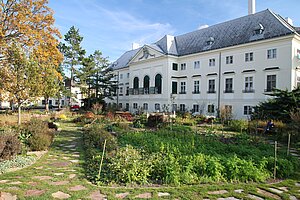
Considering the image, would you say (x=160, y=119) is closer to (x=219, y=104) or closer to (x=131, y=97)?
(x=219, y=104)

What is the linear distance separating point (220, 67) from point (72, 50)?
22.4 meters

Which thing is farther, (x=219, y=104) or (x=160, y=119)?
(x=219, y=104)

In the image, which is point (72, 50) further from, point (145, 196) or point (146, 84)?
point (145, 196)

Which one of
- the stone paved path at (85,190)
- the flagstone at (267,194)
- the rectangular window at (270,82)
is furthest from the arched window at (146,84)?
the flagstone at (267,194)

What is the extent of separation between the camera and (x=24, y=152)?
22.8ft

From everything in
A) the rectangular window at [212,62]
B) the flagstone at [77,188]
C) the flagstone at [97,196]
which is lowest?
the flagstone at [97,196]

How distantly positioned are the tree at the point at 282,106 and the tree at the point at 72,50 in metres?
27.0

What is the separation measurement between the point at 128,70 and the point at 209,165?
3509 centimetres

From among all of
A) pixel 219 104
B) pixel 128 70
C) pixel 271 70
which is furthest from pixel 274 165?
pixel 128 70

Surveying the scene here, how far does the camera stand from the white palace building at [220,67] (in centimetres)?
2052

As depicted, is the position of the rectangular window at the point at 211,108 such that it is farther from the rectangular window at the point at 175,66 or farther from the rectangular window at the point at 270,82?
the rectangular window at the point at 175,66

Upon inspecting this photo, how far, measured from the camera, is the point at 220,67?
25.1 metres

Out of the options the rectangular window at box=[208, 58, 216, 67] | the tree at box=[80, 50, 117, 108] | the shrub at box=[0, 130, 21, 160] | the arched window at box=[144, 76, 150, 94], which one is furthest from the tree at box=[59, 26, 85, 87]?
the shrub at box=[0, 130, 21, 160]

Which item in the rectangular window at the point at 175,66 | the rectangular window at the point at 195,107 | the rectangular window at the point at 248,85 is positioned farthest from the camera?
the rectangular window at the point at 175,66
